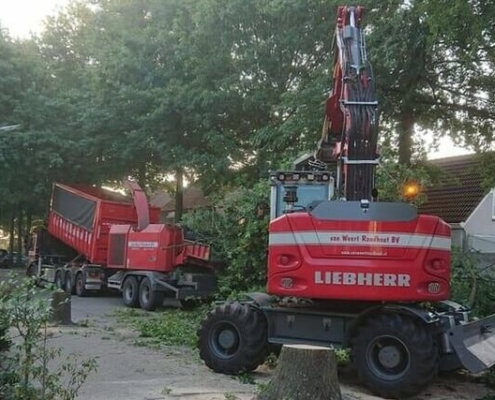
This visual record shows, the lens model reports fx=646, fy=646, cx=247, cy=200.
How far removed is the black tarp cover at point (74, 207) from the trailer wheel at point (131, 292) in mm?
3512

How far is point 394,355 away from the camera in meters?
7.68

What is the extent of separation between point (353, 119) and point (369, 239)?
1565 mm

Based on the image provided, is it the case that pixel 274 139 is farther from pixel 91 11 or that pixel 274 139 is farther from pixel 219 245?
pixel 91 11

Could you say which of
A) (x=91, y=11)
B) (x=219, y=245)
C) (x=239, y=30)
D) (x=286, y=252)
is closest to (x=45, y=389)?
(x=286, y=252)

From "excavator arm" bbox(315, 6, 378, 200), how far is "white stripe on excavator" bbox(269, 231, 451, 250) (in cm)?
58

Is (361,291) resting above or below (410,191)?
below

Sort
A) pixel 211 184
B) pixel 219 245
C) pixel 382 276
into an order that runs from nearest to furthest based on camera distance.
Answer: pixel 382 276
pixel 219 245
pixel 211 184

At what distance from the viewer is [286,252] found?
26.8 feet

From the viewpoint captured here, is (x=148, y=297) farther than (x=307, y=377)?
Yes

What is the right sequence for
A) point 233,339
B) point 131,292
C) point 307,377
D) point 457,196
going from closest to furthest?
→ 1. point 307,377
2. point 233,339
3. point 131,292
4. point 457,196

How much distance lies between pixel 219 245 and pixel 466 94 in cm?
891

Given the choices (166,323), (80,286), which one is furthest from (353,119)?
(80,286)

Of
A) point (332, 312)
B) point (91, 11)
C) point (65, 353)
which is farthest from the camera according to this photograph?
point (91, 11)

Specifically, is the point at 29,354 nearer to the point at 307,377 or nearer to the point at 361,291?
the point at 307,377
